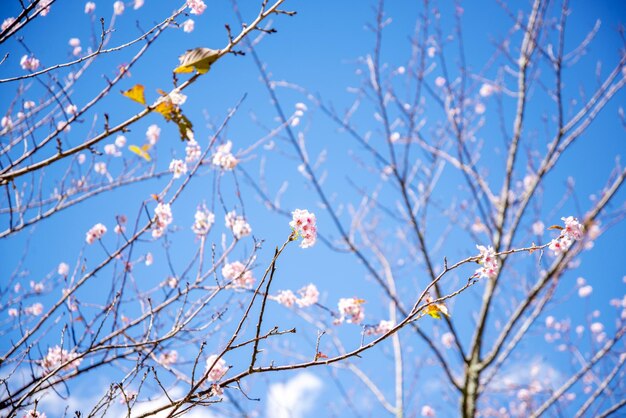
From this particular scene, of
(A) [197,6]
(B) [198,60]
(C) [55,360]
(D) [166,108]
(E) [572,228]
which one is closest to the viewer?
(B) [198,60]

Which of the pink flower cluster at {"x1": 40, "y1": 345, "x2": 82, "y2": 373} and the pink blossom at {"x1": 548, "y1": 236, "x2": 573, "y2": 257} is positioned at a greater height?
the pink flower cluster at {"x1": 40, "y1": 345, "x2": 82, "y2": 373}

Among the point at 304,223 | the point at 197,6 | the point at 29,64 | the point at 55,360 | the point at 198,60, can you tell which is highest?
the point at 29,64

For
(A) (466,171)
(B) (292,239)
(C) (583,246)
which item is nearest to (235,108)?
(B) (292,239)

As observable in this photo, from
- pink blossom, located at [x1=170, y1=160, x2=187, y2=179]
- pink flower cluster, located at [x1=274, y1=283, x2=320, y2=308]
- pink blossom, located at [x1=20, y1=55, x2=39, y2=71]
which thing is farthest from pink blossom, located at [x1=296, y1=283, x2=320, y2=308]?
pink blossom, located at [x1=20, y1=55, x2=39, y2=71]

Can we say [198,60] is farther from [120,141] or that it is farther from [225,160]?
[120,141]

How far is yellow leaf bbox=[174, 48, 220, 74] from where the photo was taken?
5.69 feet

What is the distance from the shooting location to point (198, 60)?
174 centimetres

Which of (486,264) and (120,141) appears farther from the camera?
(120,141)

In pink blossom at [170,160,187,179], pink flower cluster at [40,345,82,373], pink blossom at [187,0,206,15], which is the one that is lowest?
pink flower cluster at [40,345,82,373]

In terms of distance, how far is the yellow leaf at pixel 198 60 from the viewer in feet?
5.69

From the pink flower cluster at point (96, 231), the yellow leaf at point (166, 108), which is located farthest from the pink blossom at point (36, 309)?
the yellow leaf at point (166, 108)

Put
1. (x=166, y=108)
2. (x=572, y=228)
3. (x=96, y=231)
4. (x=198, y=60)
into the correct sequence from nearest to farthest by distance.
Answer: (x=198, y=60)
(x=166, y=108)
(x=572, y=228)
(x=96, y=231)

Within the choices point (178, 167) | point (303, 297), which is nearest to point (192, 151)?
point (178, 167)

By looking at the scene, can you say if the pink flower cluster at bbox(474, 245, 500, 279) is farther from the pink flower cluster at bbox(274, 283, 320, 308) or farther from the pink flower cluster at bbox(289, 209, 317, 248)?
the pink flower cluster at bbox(274, 283, 320, 308)
